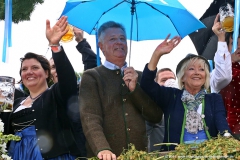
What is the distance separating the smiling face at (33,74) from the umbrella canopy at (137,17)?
2.00ft

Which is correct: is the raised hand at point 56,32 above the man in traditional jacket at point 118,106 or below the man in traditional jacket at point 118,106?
above

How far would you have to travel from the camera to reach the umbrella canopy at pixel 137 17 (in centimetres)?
488

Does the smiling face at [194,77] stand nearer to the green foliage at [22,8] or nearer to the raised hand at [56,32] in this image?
the raised hand at [56,32]

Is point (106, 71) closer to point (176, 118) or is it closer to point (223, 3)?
point (176, 118)

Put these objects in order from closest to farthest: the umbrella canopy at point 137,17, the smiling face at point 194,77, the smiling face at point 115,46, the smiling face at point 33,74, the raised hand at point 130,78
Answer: the raised hand at point 130,78 → the smiling face at point 194,77 → the smiling face at point 115,46 → the smiling face at point 33,74 → the umbrella canopy at point 137,17

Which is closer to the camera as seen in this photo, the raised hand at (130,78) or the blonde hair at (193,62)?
the raised hand at (130,78)

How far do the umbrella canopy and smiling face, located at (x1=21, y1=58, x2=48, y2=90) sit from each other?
61 cm

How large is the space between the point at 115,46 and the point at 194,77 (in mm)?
738

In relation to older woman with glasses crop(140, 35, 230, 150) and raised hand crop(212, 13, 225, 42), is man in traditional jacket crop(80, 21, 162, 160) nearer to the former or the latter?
older woman with glasses crop(140, 35, 230, 150)

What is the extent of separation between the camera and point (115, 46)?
14.5 ft

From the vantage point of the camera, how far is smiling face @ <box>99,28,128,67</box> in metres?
4.42

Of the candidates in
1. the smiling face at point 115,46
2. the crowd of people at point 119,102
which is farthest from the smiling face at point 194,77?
the smiling face at point 115,46

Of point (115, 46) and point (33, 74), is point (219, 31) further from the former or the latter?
point (33, 74)

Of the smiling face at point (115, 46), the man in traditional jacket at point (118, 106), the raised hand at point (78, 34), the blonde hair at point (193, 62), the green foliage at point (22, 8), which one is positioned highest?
the green foliage at point (22, 8)
